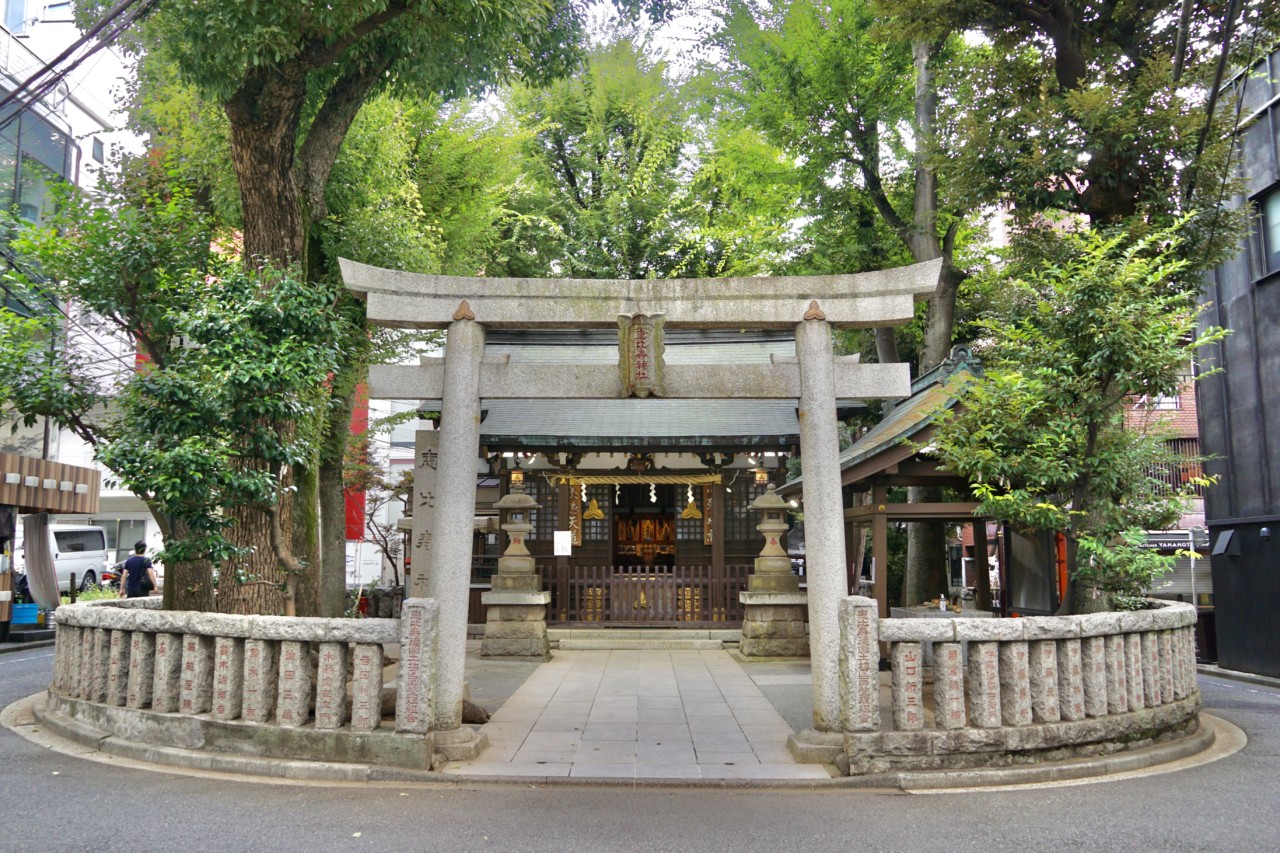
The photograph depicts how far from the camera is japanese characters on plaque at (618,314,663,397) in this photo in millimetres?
7992

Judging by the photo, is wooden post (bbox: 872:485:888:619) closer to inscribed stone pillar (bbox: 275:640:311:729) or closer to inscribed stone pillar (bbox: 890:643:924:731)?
inscribed stone pillar (bbox: 890:643:924:731)

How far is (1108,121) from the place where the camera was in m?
10.7

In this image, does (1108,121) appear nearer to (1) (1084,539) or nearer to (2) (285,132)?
(1) (1084,539)

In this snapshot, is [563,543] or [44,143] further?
[44,143]

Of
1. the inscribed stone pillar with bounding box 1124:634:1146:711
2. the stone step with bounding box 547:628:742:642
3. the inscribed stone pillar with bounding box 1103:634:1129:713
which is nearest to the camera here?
the inscribed stone pillar with bounding box 1103:634:1129:713

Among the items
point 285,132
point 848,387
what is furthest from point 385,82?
point 848,387

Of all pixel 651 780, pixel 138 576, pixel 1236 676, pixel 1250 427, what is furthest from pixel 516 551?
pixel 1250 427

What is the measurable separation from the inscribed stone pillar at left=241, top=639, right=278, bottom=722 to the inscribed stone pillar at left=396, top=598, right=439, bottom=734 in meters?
1.25

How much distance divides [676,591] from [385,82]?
33.7 feet

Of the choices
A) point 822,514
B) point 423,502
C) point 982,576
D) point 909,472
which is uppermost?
point 909,472

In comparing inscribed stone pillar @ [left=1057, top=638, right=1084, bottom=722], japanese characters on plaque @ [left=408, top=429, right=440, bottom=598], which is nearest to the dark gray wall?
inscribed stone pillar @ [left=1057, top=638, right=1084, bottom=722]

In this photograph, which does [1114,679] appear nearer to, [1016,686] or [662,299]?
[1016,686]

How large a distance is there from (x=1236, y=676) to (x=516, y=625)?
12.0 meters

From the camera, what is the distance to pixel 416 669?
7.02m
